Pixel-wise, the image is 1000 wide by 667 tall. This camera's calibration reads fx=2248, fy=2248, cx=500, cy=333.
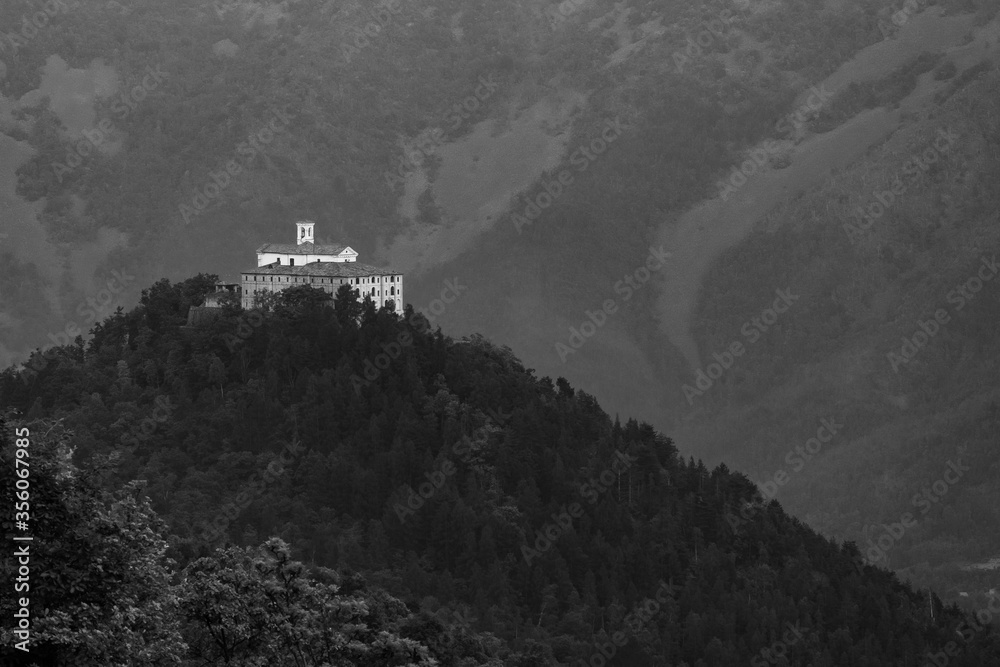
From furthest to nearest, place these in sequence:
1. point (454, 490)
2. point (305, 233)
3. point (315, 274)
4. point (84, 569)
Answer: point (305, 233) → point (315, 274) → point (454, 490) → point (84, 569)

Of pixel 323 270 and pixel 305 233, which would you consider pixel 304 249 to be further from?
pixel 323 270

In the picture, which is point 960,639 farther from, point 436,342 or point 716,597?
point 436,342

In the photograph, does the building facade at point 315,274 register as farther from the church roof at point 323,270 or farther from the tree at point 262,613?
the tree at point 262,613

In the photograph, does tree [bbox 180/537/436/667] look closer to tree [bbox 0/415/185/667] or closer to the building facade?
tree [bbox 0/415/185/667]

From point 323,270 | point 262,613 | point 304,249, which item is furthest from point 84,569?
point 304,249

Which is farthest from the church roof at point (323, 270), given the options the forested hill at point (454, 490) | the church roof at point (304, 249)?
the forested hill at point (454, 490)

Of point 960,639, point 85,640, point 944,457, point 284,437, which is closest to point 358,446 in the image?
point 284,437
